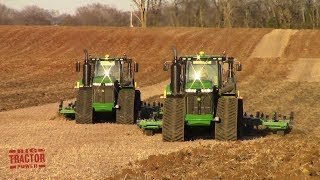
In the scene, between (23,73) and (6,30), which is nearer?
(23,73)

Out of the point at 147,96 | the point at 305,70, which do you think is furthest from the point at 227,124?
the point at 305,70

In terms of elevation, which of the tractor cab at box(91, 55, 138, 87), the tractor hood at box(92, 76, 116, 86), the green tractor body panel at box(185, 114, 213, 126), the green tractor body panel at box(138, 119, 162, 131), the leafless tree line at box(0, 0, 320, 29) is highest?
the leafless tree line at box(0, 0, 320, 29)

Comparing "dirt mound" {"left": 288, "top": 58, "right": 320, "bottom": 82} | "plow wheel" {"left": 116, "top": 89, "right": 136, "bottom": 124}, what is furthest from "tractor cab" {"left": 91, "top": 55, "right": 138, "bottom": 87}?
"dirt mound" {"left": 288, "top": 58, "right": 320, "bottom": 82}

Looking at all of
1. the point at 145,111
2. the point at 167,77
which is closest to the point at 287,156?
the point at 145,111

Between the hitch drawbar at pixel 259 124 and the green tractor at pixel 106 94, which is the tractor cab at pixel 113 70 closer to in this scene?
the green tractor at pixel 106 94

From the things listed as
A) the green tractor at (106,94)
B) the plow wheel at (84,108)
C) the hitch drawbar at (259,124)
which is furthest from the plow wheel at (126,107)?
the hitch drawbar at (259,124)

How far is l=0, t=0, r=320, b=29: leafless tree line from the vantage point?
85.6 meters

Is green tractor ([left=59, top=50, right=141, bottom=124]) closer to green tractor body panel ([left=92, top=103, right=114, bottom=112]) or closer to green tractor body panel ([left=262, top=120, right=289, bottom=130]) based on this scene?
green tractor body panel ([left=92, top=103, right=114, bottom=112])

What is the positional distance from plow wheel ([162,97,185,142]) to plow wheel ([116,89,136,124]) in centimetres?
446

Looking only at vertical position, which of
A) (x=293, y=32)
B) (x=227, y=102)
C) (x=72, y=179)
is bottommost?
(x=72, y=179)

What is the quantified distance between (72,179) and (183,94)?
20.7 feet

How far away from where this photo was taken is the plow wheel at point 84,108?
21078mm

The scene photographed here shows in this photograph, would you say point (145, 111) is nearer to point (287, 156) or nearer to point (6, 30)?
point (287, 156)

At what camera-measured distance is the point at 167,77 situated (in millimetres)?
42844
